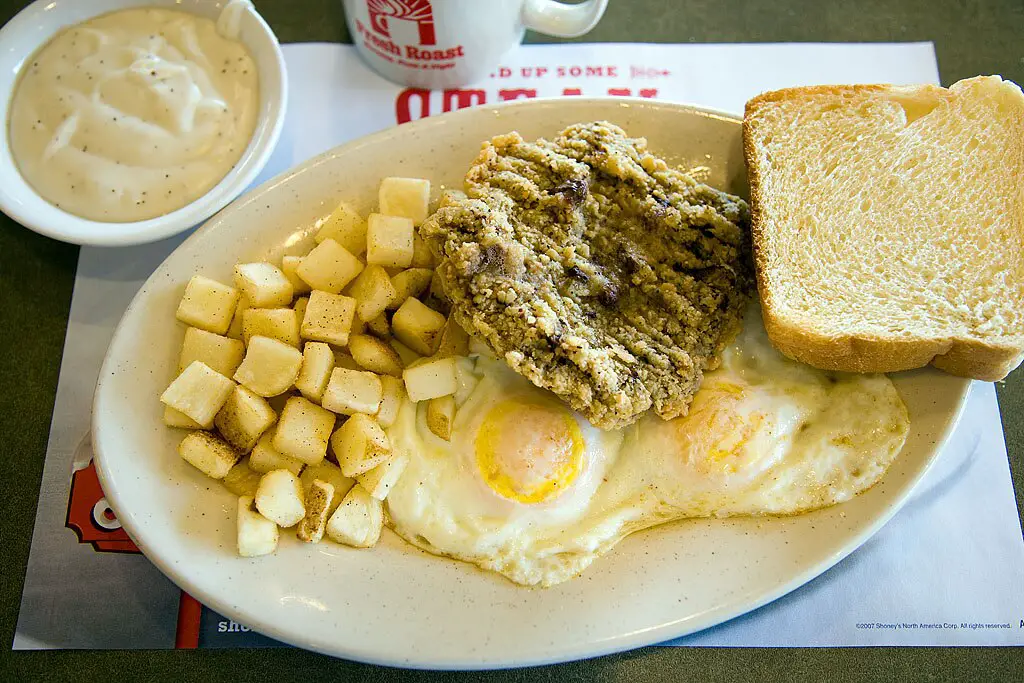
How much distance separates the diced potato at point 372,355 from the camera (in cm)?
187

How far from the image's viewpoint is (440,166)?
2.08 meters

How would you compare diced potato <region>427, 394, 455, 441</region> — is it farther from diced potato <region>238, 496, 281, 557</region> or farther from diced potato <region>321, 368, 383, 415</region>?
diced potato <region>238, 496, 281, 557</region>

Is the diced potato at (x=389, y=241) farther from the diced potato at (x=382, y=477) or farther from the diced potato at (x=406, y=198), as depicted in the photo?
the diced potato at (x=382, y=477)

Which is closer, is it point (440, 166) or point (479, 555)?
point (479, 555)

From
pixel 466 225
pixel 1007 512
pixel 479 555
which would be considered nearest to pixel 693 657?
pixel 479 555

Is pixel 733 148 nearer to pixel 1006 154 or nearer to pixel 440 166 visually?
pixel 1006 154

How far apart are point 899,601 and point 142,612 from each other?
1914 millimetres

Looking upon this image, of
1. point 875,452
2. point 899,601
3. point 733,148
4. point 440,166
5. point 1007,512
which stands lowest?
point 899,601

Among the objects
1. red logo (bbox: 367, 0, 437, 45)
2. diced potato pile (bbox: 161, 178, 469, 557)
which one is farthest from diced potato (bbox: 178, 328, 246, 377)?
red logo (bbox: 367, 0, 437, 45)

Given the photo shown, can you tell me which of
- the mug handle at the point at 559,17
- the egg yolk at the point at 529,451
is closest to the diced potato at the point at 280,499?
the egg yolk at the point at 529,451

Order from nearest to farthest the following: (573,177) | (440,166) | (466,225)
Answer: (466,225) → (573,177) → (440,166)

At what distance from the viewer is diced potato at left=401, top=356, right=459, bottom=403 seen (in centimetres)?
179

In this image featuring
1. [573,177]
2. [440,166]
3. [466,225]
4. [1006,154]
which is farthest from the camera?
[440,166]

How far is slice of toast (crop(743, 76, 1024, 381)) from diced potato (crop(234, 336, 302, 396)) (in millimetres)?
1147
